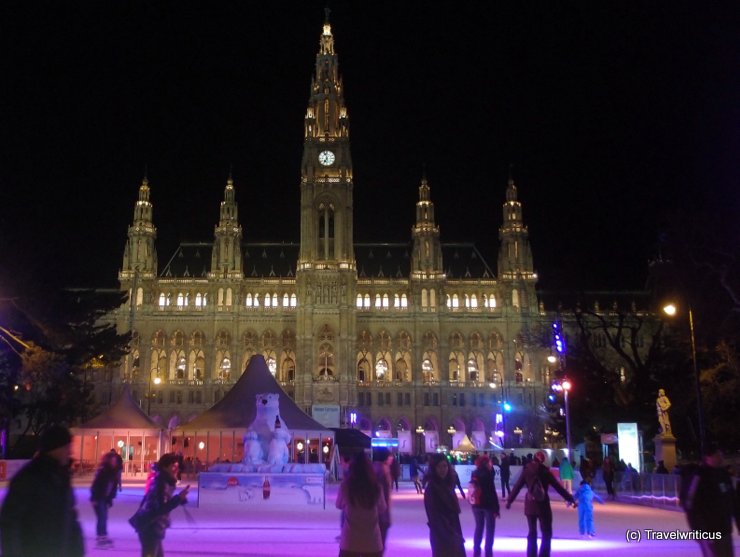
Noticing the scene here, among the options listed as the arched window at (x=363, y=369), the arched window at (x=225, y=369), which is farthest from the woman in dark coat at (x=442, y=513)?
the arched window at (x=225, y=369)

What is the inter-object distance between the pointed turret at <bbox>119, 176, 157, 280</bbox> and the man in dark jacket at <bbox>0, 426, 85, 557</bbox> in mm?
85999

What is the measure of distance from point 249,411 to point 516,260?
194 feet

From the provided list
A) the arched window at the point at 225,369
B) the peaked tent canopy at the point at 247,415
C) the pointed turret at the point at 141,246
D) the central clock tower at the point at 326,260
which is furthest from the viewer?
the pointed turret at the point at 141,246

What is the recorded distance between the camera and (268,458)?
28.4 metres

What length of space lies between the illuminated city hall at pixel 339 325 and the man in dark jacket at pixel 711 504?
7408 centimetres

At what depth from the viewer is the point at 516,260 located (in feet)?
301

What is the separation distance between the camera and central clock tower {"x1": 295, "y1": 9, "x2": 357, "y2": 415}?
275ft

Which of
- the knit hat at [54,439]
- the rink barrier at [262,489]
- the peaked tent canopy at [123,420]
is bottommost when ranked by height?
the rink barrier at [262,489]

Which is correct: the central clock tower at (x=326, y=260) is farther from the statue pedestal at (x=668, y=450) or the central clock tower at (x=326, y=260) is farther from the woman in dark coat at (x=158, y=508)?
the woman in dark coat at (x=158, y=508)

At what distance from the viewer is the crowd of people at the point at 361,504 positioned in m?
5.48

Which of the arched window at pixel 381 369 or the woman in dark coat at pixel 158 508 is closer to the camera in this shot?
the woman in dark coat at pixel 158 508

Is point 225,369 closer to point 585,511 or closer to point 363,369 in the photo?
point 363,369

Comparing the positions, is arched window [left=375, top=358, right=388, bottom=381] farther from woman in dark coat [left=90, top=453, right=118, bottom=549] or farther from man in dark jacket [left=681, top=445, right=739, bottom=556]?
man in dark jacket [left=681, top=445, right=739, bottom=556]

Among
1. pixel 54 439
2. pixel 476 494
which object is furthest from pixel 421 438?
pixel 54 439
